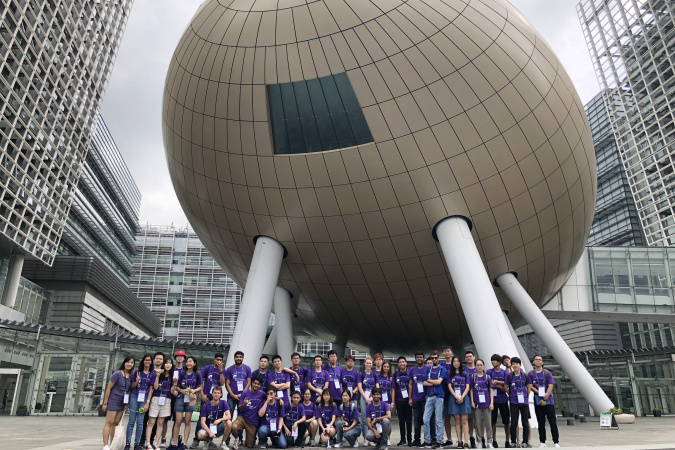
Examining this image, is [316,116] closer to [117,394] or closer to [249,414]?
[249,414]

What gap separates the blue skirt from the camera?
10.0 meters

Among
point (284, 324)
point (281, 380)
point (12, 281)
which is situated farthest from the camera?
point (12, 281)

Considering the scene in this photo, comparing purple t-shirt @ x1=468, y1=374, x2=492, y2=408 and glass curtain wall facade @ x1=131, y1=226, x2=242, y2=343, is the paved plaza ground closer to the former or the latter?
purple t-shirt @ x1=468, y1=374, x2=492, y2=408

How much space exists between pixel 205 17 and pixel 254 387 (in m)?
11.8

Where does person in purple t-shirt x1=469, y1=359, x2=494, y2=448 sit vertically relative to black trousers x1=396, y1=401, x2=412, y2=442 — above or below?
above

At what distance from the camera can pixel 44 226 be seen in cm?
4609

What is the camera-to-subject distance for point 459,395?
32.7 feet

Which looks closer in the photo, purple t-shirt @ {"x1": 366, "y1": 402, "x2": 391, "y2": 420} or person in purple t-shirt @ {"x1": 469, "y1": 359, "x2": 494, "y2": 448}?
purple t-shirt @ {"x1": 366, "y1": 402, "x2": 391, "y2": 420}

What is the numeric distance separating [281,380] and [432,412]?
3.09 m

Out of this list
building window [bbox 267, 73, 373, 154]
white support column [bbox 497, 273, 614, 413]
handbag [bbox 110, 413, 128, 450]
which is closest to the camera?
handbag [bbox 110, 413, 128, 450]

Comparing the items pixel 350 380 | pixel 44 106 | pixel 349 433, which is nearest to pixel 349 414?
pixel 349 433

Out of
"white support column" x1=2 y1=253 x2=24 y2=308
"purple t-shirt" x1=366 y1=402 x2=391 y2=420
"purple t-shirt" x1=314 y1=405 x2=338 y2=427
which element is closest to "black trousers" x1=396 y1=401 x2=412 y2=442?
"purple t-shirt" x1=366 y1=402 x2=391 y2=420

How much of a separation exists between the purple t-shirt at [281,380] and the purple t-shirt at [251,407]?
472 mm

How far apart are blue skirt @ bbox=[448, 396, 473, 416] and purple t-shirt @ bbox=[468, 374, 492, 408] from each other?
0.55 ft
